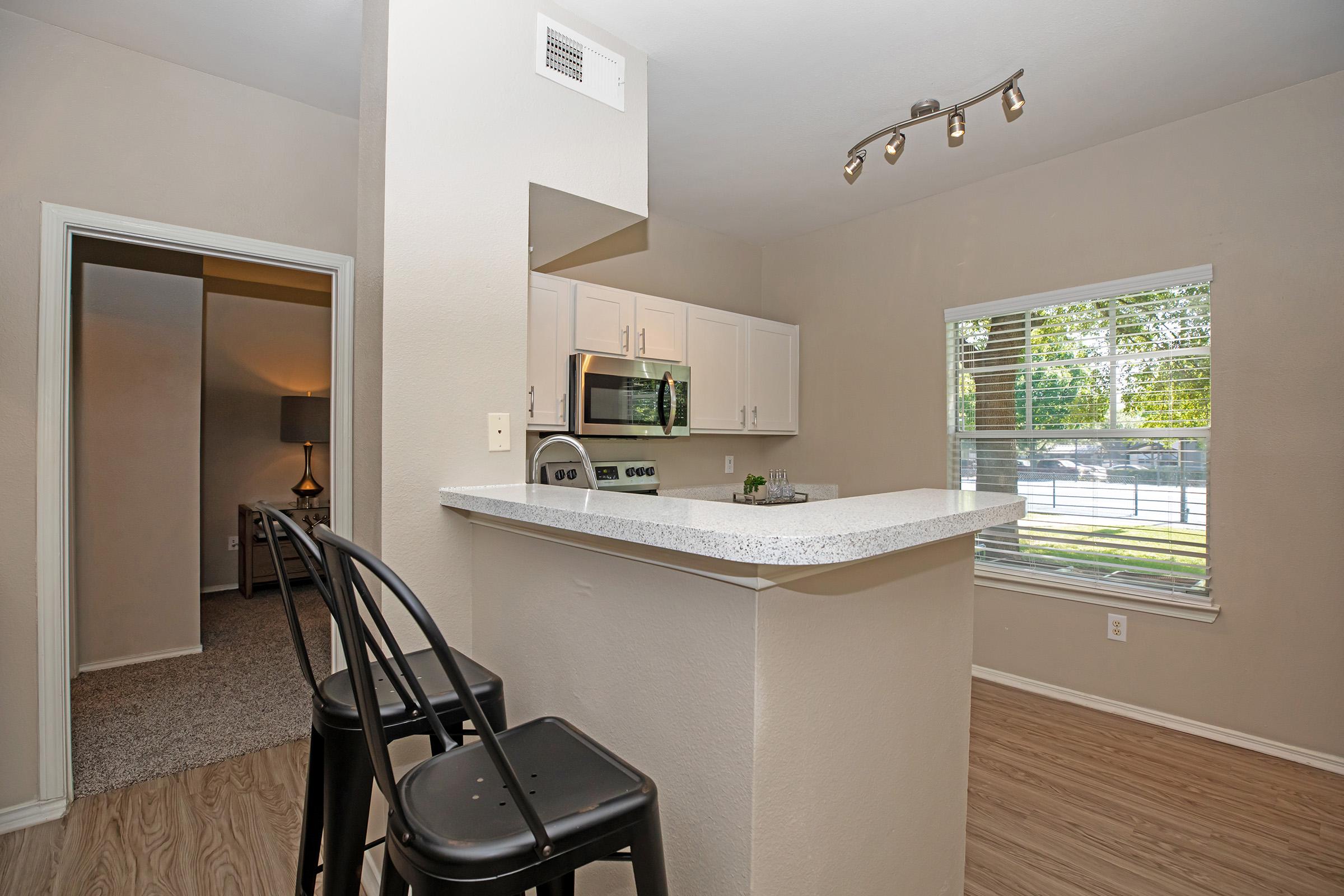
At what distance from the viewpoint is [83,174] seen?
2.21 metres

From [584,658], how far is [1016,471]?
2886 mm

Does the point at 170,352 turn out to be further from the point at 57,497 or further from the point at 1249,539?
the point at 1249,539

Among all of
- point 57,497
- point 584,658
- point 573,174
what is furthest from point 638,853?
point 57,497

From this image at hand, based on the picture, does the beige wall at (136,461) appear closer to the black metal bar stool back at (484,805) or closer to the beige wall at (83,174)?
the beige wall at (83,174)

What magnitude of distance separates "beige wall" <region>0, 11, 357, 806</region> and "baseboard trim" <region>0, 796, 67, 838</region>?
0.02 meters

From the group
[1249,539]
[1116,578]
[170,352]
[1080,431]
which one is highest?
[170,352]

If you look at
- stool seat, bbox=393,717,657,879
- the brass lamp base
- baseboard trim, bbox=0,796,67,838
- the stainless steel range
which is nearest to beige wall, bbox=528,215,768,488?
the stainless steel range

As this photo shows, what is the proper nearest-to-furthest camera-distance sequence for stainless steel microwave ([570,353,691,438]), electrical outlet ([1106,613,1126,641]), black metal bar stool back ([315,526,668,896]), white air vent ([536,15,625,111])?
black metal bar stool back ([315,526,668,896])
white air vent ([536,15,625,111])
electrical outlet ([1106,613,1126,641])
stainless steel microwave ([570,353,691,438])

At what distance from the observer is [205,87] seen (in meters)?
2.46

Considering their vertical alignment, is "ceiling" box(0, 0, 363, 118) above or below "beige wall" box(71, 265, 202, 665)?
above

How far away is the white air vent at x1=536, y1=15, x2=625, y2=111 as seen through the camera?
1953 mm

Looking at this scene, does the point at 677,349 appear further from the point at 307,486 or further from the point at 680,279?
the point at 307,486

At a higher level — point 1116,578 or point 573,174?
point 573,174

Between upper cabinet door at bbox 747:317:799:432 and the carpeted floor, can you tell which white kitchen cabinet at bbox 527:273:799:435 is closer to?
upper cabinet door at bbox 747:317:799:432
